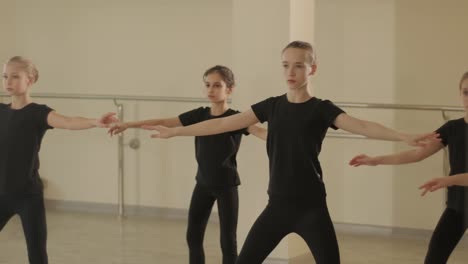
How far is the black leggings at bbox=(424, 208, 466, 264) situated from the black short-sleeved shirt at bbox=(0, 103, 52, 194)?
2011 mm

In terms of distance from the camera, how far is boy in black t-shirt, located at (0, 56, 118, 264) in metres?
4.40

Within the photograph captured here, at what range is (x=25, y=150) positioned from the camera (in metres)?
4.57

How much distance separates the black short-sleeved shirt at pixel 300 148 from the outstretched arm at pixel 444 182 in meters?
0.47

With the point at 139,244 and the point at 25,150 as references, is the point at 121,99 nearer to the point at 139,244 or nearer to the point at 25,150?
the point at 139,244

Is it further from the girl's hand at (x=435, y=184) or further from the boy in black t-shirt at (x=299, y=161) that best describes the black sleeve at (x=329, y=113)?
the girl's hand at (x=435, y=184)

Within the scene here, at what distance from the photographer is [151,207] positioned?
7.93 metres

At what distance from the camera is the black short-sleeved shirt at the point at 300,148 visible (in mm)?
3967

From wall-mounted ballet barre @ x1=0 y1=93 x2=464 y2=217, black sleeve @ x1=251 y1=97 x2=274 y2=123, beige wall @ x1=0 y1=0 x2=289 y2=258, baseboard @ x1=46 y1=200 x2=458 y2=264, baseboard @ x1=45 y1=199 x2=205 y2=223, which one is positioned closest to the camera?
black sleeve @ x1=251 y1=97 x2=274 y2=123

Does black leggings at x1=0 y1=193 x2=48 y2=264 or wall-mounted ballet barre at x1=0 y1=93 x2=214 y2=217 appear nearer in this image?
black leggings at x1=0 y1=193 x2=48 y2=264

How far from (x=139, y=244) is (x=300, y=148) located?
115 inches

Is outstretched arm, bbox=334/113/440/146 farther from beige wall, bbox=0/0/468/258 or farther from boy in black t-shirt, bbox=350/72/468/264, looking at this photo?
beige wall, bbox=0/0/468/258

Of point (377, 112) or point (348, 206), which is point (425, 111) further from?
point (348, 206)

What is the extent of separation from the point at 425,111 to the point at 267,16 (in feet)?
6.20

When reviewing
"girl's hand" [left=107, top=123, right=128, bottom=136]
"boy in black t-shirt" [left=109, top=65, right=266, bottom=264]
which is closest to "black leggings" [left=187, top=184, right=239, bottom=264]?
"boy in black t-shirt" [left=109, top=65, right=266, bottom=264]
